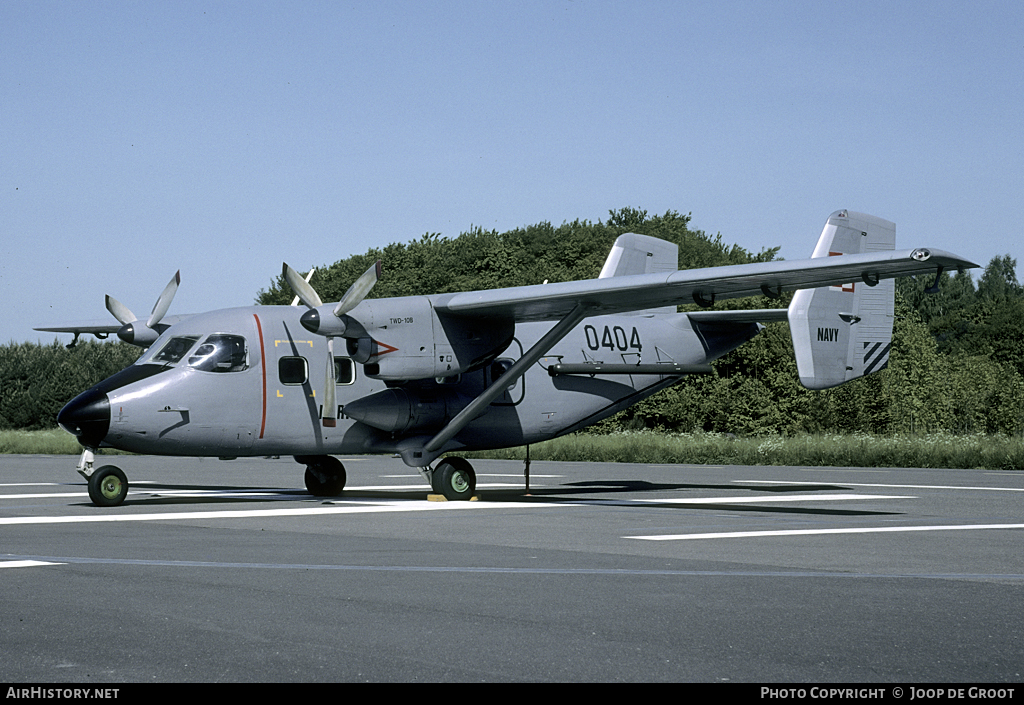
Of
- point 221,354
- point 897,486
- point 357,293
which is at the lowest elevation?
point 897,486

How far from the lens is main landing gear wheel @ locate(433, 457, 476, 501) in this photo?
59.9 ft

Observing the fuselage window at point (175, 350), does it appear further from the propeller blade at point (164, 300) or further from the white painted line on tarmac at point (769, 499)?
the white painted line on tarmac at point (769, 499)

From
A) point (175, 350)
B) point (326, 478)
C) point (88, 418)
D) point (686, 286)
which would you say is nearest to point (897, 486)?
point (686, 286)

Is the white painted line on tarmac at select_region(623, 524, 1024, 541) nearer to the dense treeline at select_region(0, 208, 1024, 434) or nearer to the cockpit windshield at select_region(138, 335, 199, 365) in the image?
the cockpit windshield at select_region(138, 335, 199, 365)

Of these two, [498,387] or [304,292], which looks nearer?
[304,292]

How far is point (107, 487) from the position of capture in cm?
1636

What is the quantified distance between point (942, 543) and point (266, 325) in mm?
10423

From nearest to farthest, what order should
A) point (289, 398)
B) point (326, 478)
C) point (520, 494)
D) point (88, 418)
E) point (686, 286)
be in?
1. point (88, 418)
2. point (686, 286)
3. point (289, 398)
4. point (326, 478)
5. point (520, 494)

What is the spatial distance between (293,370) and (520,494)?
16.2 feet

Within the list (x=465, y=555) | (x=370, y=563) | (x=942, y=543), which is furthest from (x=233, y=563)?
(x=942, y=543)

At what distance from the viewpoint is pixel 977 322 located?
7731 centimetres

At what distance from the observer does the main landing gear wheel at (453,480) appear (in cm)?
1825

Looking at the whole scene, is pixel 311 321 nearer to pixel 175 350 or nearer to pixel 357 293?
pixel 357 293

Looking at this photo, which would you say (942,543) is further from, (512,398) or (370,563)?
(512,398)
